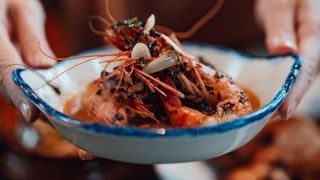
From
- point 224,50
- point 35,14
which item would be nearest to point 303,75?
point 224,50

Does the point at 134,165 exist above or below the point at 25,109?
below

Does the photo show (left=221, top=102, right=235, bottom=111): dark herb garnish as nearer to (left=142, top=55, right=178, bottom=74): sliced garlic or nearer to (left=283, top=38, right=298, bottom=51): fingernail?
(left=142, top=55, right=178, bottom=74): sliced garlic

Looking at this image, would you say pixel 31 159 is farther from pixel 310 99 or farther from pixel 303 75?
pixel 310 99

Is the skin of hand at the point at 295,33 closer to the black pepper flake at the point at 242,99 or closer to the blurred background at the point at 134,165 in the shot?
the black pepper flake at the point at 242,99

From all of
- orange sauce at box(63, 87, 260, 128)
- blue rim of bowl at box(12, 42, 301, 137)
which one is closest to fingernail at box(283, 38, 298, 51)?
orange sauce at box(63, 87, 260, 128)

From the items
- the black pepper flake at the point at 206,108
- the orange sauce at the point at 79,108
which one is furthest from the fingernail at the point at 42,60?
the black pepper flake at the point at 206,108

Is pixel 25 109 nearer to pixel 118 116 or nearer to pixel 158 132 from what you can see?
pixel 118 116

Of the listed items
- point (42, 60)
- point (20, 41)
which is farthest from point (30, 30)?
point (42, 60)
